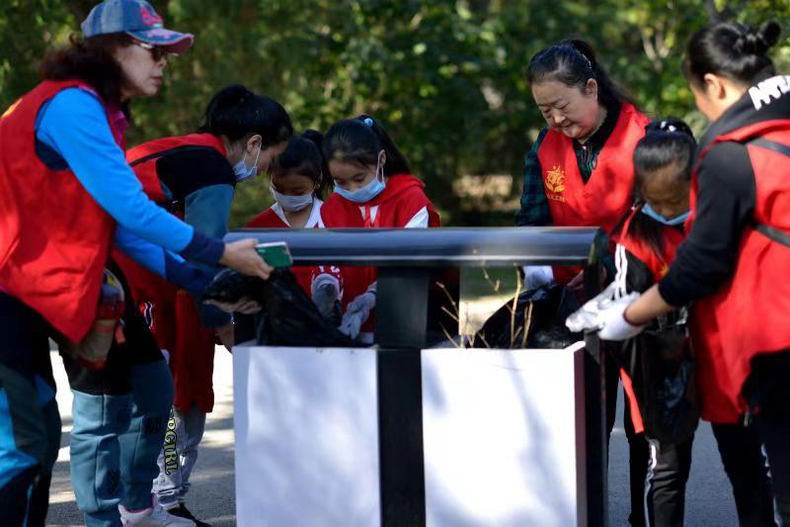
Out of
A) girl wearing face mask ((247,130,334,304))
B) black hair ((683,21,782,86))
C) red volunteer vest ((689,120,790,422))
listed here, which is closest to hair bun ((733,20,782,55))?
black hair ((683,21,782,86))

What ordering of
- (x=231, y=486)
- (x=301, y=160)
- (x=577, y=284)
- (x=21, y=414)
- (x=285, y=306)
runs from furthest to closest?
(x=231, y=486) → (x=301, y=160) → (x=577, y=284) → (x=285, y=306) → (x=21, y=414)

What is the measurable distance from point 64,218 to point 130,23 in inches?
22.0

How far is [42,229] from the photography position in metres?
3.06

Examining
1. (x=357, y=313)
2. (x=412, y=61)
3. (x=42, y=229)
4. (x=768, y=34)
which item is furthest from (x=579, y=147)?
(x=412, y=61)

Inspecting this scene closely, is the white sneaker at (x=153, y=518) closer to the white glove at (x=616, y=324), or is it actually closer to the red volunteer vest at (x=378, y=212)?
the red volunteer vest at (x=378, y=212)

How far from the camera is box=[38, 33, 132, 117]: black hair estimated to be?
3160 millimetres

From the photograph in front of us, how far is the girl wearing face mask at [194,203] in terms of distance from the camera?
146 inches

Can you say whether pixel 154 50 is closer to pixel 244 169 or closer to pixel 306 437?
pixel 244 169

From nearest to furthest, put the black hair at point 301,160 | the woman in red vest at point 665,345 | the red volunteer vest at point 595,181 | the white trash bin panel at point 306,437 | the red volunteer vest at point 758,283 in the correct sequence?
the red volunteer vest at point 758,283 → the woman in red vest at point 665,345 → the white trash bin panel at point 306,437 → the red volunteer vest at point 595,181 → the black hair at point 301,160

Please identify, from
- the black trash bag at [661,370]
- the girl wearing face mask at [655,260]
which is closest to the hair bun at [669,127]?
the girl wearing face mask at [655,260]

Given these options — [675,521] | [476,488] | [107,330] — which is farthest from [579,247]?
[107,330]

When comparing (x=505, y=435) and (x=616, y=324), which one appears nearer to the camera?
(x=616, y=324)

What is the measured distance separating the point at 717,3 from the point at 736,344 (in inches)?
359

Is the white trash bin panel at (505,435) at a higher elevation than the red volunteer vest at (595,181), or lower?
lower
